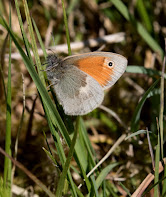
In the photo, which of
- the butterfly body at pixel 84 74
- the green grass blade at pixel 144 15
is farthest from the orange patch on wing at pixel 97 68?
the green grass blade at pixel 144 15

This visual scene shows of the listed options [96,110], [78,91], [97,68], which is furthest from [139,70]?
[96,110]

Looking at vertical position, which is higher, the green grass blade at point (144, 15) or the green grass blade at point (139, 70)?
the green grass blade at point (144, 15)

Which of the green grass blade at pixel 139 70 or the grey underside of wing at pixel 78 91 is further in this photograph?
the green grass blade at pixel 139 70

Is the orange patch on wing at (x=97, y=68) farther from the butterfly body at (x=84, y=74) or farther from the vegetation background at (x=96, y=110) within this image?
the vegetation background at (x=96, y=110)

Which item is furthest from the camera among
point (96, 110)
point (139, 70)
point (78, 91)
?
point (96, 110)

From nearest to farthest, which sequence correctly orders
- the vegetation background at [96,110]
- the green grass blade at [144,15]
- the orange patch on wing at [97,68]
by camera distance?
the vegetation background at [96,110]
the orange patch on wing at [97,68]
the green grass blade at [144,15]

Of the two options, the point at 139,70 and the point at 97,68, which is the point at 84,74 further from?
→ the point at 139,70

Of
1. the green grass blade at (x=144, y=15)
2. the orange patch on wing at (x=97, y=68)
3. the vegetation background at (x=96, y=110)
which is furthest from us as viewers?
the green grass blade at (x=144, y=15)

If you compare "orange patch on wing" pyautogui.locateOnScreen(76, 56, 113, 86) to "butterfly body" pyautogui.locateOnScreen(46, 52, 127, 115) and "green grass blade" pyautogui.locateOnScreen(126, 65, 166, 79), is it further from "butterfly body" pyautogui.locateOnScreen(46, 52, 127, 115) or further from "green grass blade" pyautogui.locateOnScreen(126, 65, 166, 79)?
"green grass blade" pyautogui.locateOnScreen(126, 65, 166, 79)
